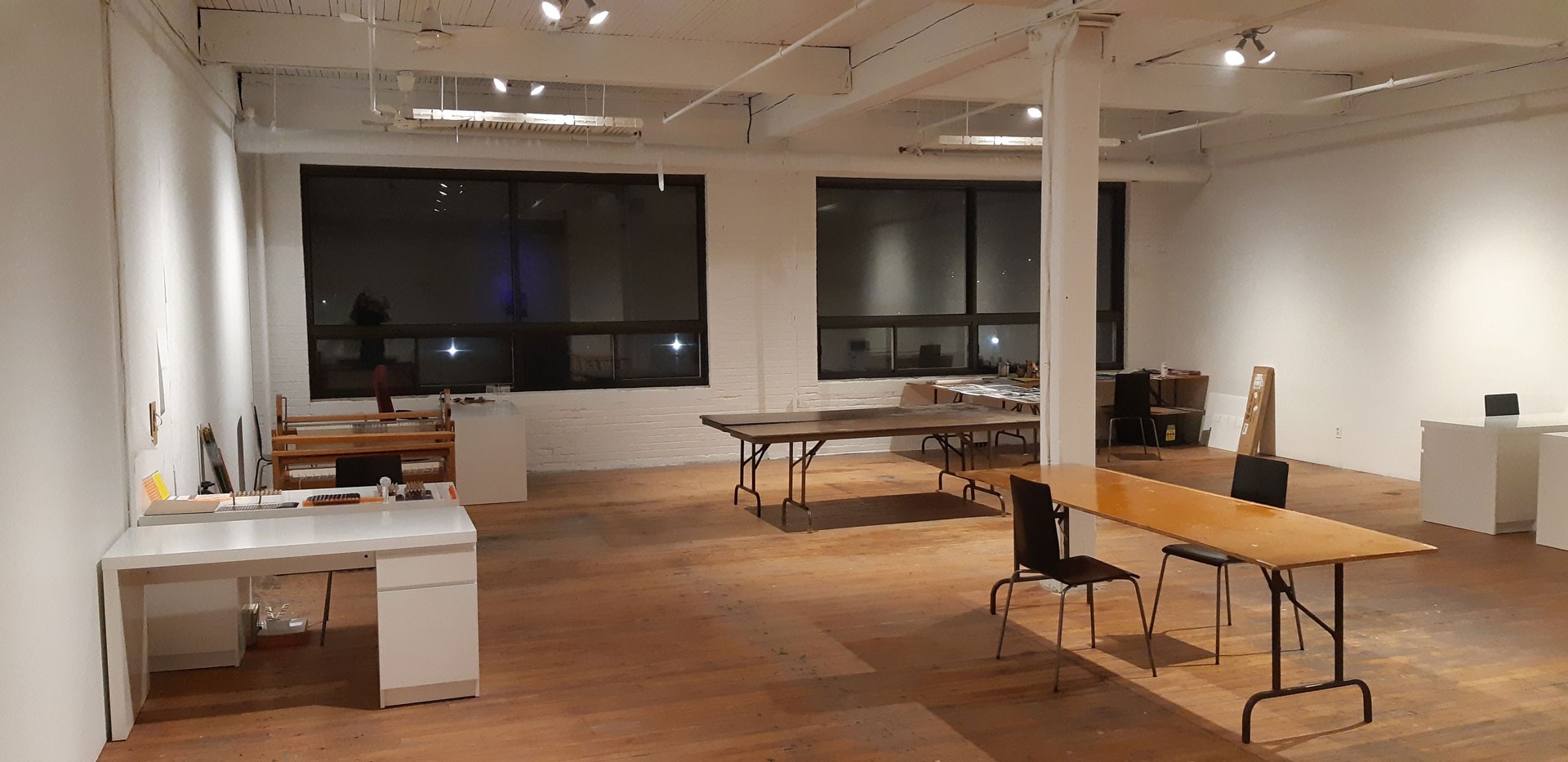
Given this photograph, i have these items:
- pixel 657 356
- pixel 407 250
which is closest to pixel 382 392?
pixel 407 250

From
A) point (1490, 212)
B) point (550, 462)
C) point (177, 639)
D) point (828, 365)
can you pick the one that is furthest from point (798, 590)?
point (1490, 212)

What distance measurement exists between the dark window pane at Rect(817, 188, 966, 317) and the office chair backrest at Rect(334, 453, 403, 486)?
20.0 feet

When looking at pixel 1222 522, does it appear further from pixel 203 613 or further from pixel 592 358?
pixel 592 358

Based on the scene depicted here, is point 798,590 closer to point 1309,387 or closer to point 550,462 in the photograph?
point 550,462

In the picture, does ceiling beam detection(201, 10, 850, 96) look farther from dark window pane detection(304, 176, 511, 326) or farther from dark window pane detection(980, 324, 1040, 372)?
dark window pane detection(980, 324, 1040, 372)

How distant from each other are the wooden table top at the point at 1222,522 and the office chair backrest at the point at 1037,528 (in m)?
0.20

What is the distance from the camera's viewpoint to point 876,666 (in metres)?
4.73

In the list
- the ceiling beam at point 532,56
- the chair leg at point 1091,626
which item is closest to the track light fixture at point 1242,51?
the ceiling beam at point 532,56

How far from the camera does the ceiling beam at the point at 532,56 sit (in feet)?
23.2

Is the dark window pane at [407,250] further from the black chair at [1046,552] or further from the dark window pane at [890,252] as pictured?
the black chair at [1046,552]

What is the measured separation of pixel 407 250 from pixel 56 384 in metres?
6.65

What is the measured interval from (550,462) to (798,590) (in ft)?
16.1

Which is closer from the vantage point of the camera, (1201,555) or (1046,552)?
(1046,552)

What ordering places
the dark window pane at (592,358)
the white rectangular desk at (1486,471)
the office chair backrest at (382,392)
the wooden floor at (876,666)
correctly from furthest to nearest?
the dark window pane at (592,358), the office chair backrest at (382,392), the white rectangular desk at (1486,471), the wooden floor at (876,666)
